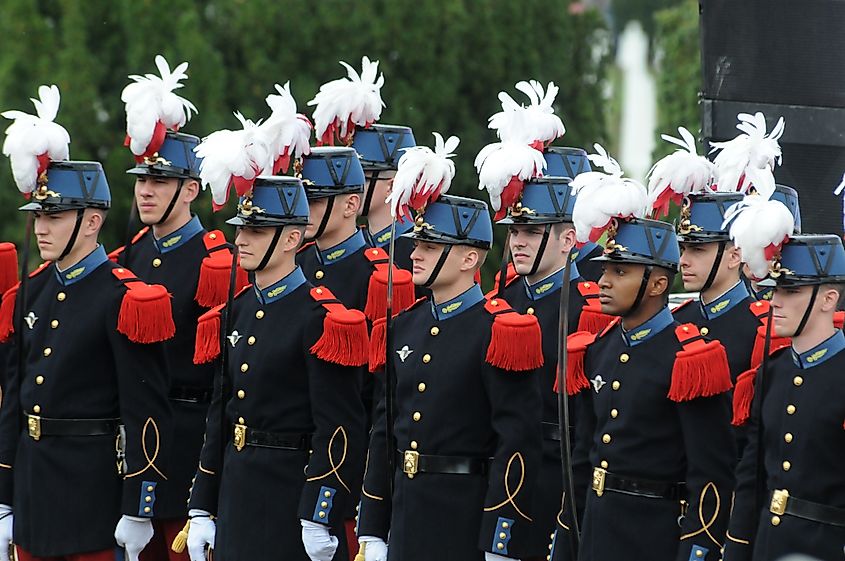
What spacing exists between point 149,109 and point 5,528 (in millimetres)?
2091

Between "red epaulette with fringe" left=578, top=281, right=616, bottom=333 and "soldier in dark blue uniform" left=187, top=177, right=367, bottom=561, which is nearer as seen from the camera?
"soldier in dark blue uniform" left=187, top=177, right=367, bottom=561

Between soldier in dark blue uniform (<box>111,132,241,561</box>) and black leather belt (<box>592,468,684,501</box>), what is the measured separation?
8.19 ft

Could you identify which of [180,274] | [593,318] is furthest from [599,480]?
[180,274]

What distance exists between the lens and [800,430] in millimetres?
→ 7535

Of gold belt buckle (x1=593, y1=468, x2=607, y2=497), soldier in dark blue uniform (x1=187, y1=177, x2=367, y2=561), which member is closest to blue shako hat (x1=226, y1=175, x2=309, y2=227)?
soldier in dark blue uniform (x1=187, y1=177, x2=367, y2=561)

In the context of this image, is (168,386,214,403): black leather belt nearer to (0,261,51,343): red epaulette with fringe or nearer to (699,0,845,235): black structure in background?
(0,261,51,343): red epaulette with fringe

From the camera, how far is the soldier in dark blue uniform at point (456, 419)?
8.30 metres

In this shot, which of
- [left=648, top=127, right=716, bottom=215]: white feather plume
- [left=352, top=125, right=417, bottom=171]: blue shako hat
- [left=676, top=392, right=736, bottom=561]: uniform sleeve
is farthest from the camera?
[left=352, top=125, right=417, bottom=171]: blue shako hat

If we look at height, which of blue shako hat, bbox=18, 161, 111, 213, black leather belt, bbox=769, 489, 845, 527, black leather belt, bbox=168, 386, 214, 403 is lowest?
black leather belt, bbox=168, 386, 214, 403

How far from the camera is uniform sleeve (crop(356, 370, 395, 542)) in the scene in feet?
28.5

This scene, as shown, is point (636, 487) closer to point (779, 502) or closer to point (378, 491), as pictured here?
point (779, 502)

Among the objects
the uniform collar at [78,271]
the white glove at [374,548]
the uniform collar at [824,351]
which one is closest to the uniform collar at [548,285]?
the white glove at [374,548]

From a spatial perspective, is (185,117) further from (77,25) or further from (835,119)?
(77,25)

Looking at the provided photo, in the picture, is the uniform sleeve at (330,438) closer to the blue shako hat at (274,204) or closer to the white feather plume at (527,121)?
the blue shako hat at (274,204)
